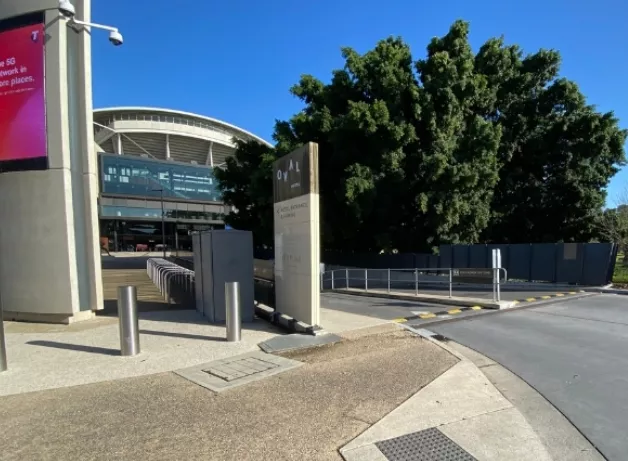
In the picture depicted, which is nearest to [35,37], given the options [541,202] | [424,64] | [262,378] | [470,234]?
[262,378]

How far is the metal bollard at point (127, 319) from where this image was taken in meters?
6.05

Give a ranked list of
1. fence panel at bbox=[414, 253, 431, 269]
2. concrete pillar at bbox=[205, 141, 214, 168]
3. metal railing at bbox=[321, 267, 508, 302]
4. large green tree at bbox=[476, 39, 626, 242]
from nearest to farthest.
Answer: metal railing at bbox=[321, 267, 508, 302], fence panel at bbox=[414, 253, 431, 269], large green tree at bbox=[476, 39, 626, 242], concrete pillar at bbox=[205, 141, 214, 168]

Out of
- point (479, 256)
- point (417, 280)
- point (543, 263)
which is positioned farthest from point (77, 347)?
→ point (479, 256)

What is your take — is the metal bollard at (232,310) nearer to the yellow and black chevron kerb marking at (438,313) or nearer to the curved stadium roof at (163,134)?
the yellow and black chevron kerb marking at (438,313)

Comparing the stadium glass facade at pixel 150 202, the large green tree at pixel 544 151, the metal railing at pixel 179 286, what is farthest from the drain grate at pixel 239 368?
the stadium glass facade at pixel 150 202

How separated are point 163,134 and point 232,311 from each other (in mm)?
87214

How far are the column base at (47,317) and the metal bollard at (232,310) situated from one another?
3.53 m

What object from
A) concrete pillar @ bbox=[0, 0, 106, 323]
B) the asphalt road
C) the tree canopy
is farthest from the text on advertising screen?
the tree canopy

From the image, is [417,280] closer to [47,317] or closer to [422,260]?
[422,260]

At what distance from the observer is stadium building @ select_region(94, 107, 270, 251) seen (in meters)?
65.4

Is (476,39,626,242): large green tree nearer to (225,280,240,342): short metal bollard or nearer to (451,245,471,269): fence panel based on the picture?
(451,245,471,269): fence panel

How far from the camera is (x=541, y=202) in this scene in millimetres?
27016

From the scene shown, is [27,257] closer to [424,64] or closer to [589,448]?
[589,448]

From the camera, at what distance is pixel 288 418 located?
394 cm
